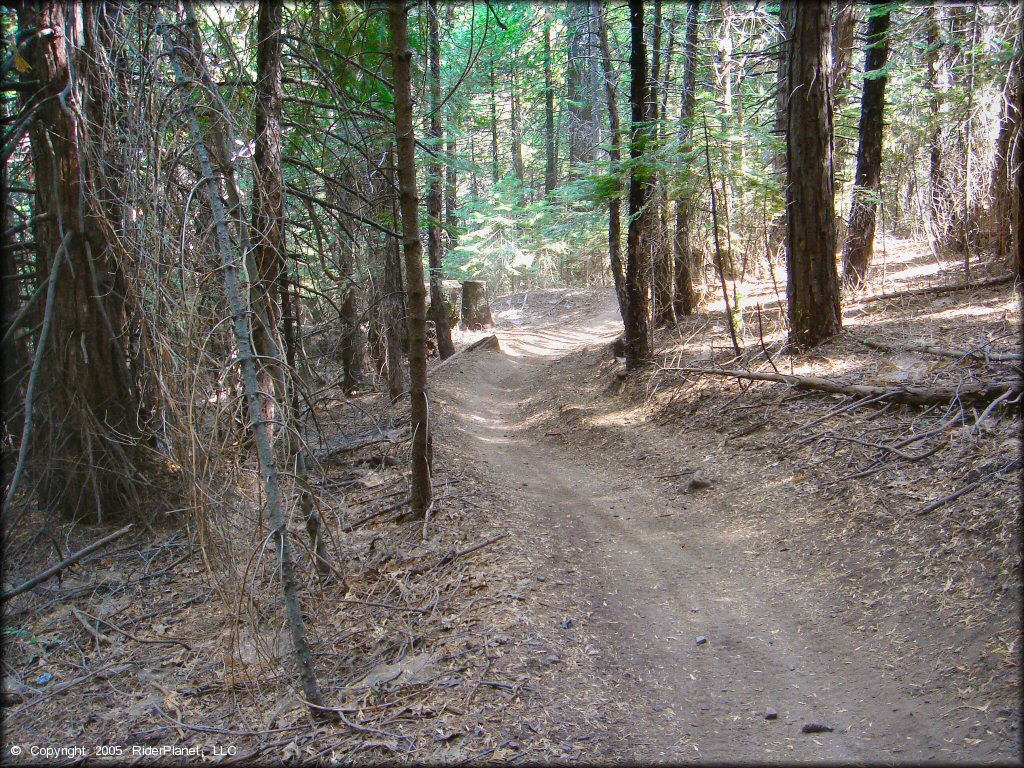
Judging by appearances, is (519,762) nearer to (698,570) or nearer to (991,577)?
(698,570)

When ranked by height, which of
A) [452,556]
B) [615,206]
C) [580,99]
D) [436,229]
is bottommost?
[452,556]

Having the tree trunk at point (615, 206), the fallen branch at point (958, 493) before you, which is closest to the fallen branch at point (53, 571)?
the fallen branch at point (958, 493)

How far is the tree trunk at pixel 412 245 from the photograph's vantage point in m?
5.56

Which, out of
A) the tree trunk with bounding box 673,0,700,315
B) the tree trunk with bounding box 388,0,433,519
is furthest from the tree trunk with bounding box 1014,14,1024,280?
the tree trunk with bounding box 388,0,433,519

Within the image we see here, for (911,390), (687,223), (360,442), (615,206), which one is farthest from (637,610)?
(615,206)

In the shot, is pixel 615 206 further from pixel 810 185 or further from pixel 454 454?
pixel 454 454

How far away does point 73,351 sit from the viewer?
6535mm

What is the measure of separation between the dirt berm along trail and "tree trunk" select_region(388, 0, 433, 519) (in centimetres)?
122

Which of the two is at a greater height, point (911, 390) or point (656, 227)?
point (656, 227)

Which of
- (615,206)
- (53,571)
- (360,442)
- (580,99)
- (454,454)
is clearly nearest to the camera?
(53,571)

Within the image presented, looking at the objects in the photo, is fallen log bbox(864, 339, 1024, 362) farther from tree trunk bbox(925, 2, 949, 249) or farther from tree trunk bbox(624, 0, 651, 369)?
tree trunk bbox(624, 0, 651, 369)

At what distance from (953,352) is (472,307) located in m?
17.0

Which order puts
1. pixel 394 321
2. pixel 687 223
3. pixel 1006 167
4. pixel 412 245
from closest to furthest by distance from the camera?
pixel 412 245, pixel 1006 167, pixel 394 321, pixel 687 223

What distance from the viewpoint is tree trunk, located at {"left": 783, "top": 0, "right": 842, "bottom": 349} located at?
27.1 feet
